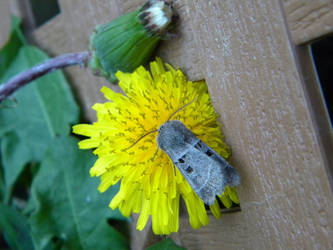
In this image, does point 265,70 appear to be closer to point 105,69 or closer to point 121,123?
point 121,123

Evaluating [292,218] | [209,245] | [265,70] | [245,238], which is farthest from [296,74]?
[209,245]

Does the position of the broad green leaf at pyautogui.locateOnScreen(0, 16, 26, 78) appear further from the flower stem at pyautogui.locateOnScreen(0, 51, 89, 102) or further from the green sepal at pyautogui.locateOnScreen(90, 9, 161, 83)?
the green sepal at pyautogui.locateOnScreen(90, 9, 161, 83)

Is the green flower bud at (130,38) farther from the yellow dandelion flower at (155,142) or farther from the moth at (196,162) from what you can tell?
the moth at (196,162)

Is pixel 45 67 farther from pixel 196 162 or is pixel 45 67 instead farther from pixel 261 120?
pixel 261 120

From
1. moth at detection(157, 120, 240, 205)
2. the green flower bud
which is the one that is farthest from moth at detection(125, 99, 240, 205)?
the green flower bud

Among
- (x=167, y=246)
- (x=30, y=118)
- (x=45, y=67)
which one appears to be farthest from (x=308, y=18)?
(x=30, y=118)

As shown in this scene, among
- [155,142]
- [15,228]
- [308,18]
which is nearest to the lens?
[308,18]
